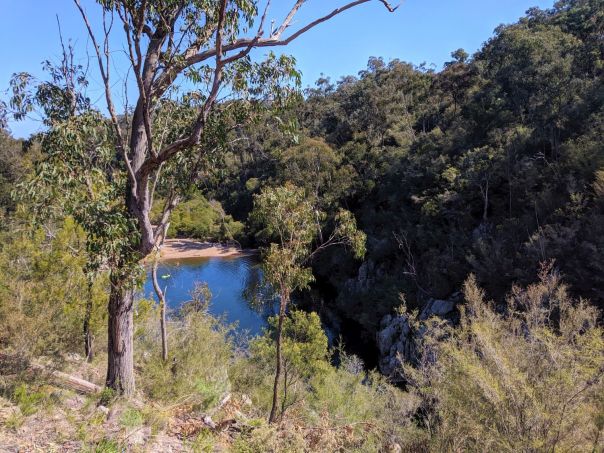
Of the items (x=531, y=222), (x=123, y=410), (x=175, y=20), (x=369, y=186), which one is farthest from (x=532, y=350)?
(x=369, y=186)

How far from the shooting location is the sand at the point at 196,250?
133ft

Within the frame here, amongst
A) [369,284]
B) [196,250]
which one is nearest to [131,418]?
[369,284]

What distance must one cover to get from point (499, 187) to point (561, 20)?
67.2 feet

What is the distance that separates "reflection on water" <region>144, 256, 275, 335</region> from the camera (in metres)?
21.8

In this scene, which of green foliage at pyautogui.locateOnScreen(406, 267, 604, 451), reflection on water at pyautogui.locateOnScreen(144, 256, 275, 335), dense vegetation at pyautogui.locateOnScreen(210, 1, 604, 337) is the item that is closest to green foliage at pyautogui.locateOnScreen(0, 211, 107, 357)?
green foliage at pyautogui.locateOnScreen(406, 267, 604, 451)

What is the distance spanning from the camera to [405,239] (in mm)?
21469

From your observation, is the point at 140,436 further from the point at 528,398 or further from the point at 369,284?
the point at 369,284

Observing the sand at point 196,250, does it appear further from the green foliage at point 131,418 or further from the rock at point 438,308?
the green foliage at point 131,418

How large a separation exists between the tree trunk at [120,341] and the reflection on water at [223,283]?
34.1 feet

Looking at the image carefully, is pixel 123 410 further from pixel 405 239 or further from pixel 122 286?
pixel 405 239

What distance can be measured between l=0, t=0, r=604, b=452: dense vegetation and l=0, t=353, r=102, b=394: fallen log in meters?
0.07

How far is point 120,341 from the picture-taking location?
5203 millimetres

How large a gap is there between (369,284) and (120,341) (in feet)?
63.7

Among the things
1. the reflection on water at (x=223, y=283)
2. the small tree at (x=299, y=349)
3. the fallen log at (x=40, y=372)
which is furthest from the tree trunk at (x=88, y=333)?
the reflection on water at (x=223, y=283)
